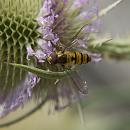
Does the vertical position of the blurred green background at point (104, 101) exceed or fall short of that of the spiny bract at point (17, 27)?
it falls short

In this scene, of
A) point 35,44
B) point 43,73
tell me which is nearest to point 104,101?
point 35,44

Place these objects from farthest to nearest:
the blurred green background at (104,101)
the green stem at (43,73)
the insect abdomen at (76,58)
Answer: the blurred green background at (104,101)
the insect abdomen at (76,58)
the green stem at (43,73)

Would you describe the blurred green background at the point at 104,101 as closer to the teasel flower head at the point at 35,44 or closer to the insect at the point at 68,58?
the teasel flower head at the point at 35,44

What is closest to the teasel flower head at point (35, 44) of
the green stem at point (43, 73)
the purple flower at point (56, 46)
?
the purple flower at point (56, 46)

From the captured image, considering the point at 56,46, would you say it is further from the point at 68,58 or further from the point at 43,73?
the point at 43,73

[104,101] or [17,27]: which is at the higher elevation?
[17,27]
